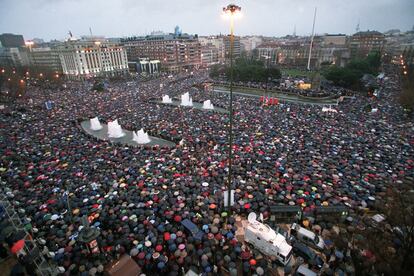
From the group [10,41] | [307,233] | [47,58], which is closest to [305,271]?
[307,233]

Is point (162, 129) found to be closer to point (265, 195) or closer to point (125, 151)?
point (125, 151)

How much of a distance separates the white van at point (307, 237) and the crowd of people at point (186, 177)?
203 centimetres

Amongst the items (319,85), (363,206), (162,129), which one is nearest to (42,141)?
(162,129)

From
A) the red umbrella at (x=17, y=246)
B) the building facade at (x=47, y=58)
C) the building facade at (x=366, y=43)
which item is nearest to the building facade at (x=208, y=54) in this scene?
the building facade at (x=47, y=58)

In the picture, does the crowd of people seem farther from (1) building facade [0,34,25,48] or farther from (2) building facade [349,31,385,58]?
(1) building facade [0,34,25,48]

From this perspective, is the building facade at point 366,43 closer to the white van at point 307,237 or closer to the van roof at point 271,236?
the white van at point 307,237

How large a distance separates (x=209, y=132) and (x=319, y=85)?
41295mm

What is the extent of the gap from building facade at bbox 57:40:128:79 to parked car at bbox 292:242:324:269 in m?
91.2

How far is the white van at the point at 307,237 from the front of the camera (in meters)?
11.2

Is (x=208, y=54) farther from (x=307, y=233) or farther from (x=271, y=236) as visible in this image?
(x=271, y=236)

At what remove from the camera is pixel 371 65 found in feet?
198

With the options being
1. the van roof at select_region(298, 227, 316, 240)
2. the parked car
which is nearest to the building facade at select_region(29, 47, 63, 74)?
the van roof at select_region(298, 227, 316, 240)

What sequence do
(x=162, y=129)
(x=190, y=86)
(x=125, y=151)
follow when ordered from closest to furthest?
(x=125, y=151)
(x=162, y=129)
(x=190, y=86)

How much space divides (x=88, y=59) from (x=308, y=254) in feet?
310
